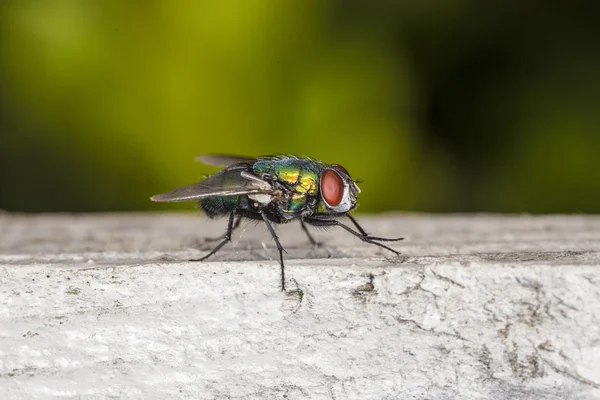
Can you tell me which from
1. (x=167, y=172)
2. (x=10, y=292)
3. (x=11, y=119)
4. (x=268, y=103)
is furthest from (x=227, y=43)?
(x=10, y=292)

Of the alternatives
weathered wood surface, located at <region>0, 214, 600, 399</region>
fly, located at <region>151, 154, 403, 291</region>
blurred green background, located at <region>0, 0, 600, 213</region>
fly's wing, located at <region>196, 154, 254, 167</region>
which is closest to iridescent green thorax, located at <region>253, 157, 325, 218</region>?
fly, located at <region>151, 154, 403, 291</region>

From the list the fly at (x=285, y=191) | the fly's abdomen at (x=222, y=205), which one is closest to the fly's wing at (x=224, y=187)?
the fly at (x=285, y=191)

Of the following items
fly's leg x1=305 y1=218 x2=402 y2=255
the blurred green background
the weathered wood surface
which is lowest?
the weathered wood surface

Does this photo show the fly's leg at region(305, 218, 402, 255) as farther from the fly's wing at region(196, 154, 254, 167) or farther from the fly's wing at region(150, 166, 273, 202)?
the fly's wing at region(196, 154, 254, 167)

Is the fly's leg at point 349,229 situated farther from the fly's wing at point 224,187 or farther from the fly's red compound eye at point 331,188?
the fly's wing at point 224,187

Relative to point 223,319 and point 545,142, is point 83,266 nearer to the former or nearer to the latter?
point 223,319

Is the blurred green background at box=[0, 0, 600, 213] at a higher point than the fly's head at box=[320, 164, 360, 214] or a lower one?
higher

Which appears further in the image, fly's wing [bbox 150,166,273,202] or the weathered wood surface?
fly's wing [bbox 150,166,273,202]
